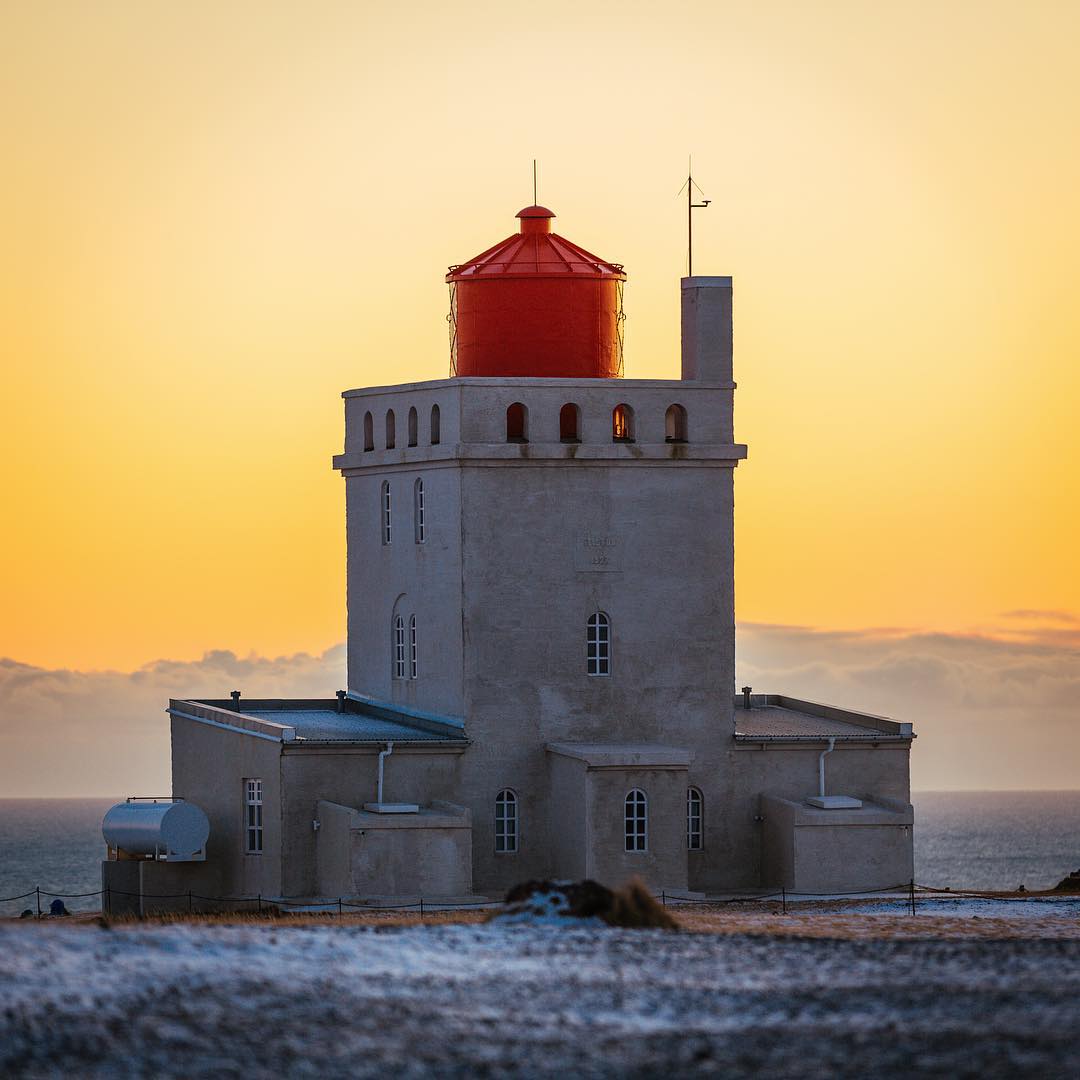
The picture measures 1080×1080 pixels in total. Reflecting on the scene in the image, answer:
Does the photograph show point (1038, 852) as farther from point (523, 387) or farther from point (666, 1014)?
point (666, 1014)

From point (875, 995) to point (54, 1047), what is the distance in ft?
28.5

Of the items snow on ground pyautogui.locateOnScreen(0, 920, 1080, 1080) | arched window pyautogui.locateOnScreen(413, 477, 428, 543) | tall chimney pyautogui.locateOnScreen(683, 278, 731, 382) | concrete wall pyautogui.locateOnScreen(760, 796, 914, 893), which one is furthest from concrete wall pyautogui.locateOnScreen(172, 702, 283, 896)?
snow on ground pyautogui.locateOnScreen(0, 920, 1080, 1080)

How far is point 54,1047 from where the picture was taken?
2327 centimetres

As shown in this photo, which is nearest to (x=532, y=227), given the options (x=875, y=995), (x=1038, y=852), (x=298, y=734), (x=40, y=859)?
(x=298, y=734)

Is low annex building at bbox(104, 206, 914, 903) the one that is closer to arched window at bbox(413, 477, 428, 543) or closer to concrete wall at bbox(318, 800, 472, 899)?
arched window at bbox(413, 477, 428, 543)

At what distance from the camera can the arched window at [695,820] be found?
4656 centimetres

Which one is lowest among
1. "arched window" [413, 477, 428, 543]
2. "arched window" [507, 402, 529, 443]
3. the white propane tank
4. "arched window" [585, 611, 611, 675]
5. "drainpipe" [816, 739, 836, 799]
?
the white propane tank

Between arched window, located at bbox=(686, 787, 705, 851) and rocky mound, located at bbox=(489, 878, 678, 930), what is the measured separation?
14874 millimetres

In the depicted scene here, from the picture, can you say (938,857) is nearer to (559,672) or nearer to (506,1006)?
(559,672)

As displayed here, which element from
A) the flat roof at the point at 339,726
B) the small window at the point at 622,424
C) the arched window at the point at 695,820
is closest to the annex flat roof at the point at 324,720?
the flat roof at the point at 339,726

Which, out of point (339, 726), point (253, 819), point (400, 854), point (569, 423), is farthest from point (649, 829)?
point (569, 423)

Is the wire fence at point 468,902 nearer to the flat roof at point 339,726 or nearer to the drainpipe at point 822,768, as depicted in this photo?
the drainpipe at point 822,768

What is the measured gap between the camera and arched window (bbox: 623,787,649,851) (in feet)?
143

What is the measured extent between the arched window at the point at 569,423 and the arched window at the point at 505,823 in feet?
21.3
